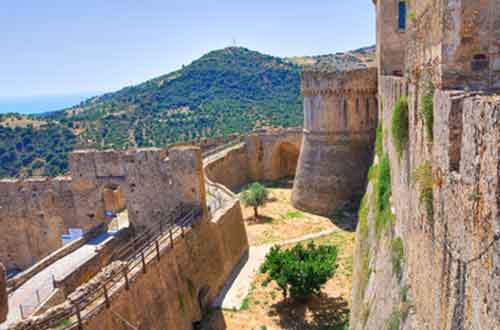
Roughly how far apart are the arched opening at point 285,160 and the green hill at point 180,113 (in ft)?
30.4

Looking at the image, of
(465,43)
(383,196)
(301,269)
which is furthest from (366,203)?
(465,43)

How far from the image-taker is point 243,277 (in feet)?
52.3

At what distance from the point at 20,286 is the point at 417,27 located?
1288 centimetres

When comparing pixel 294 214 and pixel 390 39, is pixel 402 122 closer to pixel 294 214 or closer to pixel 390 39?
pixel 390 39

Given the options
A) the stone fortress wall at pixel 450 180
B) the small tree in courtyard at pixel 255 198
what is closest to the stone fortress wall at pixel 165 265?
the small tree in courtyard at pixel 255 198

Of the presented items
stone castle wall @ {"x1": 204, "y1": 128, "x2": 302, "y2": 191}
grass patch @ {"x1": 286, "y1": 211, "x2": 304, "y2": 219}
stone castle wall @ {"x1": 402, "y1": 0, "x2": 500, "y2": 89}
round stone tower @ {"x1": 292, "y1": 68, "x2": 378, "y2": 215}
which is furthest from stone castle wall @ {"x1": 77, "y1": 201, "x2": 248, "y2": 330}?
stone castle wall @ {"x1": 204, "y1": 128, "x2": 302, "y2": 191}

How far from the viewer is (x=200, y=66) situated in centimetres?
9725

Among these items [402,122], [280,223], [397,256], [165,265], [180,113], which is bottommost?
[280,223]

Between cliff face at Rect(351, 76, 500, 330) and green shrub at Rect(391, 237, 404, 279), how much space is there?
0.02 m

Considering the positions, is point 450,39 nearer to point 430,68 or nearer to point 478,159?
point 430,68

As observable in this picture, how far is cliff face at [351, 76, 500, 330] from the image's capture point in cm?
375

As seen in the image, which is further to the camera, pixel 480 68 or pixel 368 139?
pixel 368 139

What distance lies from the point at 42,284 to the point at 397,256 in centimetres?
1006

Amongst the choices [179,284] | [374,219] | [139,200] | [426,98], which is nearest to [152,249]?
[179,284]
